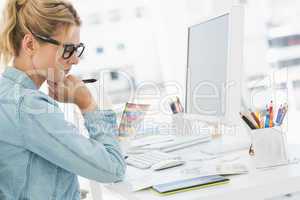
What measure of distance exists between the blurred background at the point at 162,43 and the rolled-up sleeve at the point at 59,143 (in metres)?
1.46

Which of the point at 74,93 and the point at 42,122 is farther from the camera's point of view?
the point at 74,93

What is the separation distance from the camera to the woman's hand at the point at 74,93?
3.82 ft

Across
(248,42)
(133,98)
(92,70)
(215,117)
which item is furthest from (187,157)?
(248,42)

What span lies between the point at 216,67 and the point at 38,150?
2.28 ft

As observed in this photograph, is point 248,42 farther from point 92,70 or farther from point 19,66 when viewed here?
point 19,66

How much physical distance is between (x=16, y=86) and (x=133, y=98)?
1441 millimetres

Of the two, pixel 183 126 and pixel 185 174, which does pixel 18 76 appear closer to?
pixel 185 174

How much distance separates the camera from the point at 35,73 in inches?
41.8

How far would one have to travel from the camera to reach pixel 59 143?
96 centimetres

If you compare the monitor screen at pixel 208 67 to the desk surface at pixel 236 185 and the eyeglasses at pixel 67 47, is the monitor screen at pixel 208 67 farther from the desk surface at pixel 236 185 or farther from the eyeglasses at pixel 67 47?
the eyeglasses at pixel 67 47

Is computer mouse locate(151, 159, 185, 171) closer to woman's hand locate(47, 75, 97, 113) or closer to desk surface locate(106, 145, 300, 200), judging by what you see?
desk surface locate(106, 145, 300, 200)

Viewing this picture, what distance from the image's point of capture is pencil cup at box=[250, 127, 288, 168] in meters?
1.16

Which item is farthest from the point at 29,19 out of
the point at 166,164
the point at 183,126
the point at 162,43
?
the point at 162,43

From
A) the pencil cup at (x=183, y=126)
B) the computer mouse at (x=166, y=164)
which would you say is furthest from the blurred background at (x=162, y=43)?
the computer mouse at (x=166, y=164)
